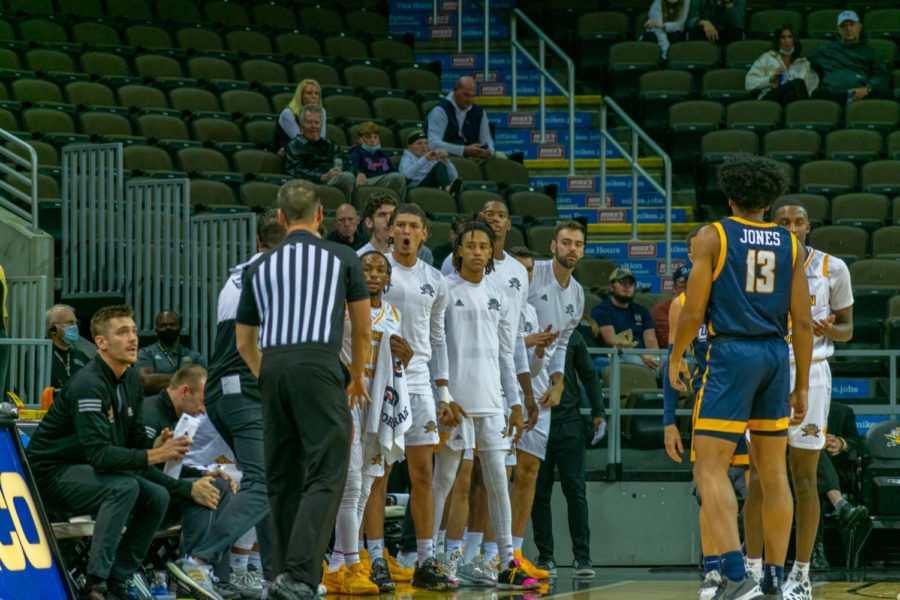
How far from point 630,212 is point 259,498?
28.1ft

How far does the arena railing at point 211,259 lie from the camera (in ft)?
32.9

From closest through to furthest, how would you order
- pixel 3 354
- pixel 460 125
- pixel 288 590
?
pixel 288 590 < pixel 3 354 < pixel 460 125

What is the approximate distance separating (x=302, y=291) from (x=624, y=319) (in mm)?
5919

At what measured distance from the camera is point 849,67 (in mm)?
15500


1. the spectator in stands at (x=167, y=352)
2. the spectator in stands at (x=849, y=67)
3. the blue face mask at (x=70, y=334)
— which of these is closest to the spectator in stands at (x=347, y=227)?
the spectator in stands at (x=167, y=352)

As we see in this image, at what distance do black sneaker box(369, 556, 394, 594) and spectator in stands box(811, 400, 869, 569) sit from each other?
331 cm

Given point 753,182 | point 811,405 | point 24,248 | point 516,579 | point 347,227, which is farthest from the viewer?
point 24,248

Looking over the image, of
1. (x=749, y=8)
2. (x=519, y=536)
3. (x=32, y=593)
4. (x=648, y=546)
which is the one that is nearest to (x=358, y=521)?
(x=519, y=536)

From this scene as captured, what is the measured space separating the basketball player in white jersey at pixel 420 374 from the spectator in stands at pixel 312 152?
4.29 metres

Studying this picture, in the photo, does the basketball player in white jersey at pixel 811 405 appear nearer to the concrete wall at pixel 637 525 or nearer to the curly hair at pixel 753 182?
the curly hair at pixel 753 182

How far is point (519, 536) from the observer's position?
28.2 ft

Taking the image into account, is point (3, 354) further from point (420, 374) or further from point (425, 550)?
point (425, 550)

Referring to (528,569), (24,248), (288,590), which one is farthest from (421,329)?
(24,248)

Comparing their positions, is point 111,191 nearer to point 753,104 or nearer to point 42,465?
point 42,465
